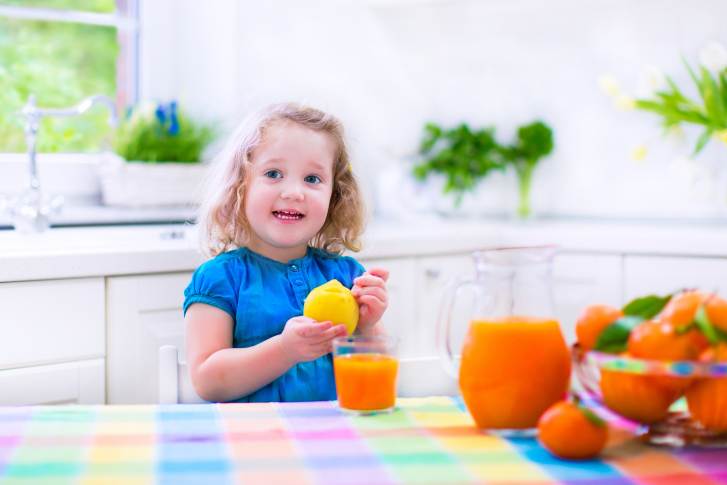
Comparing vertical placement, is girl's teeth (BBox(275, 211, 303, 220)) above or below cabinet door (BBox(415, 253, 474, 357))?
above

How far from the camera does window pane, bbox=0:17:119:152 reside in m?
2.11

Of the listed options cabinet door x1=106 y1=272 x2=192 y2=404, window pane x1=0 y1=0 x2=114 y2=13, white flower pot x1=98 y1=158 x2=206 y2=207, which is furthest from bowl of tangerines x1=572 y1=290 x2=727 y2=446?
window pane x1=0 y1=0 x2=114 y2=13

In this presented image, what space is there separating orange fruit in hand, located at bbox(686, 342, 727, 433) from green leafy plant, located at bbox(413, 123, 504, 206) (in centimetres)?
190

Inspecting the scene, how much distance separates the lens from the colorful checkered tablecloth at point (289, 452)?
0.55m

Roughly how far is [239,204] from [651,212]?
1.60 meters

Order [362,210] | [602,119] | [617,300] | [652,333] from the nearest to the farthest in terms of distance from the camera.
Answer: [652,333], [362,210], [617,300], [602,119]

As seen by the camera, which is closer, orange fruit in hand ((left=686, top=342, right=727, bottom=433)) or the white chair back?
orange fruit in hand ((left=686, top=342, right=727, bottom=433))

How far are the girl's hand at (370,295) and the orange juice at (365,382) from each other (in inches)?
9.3

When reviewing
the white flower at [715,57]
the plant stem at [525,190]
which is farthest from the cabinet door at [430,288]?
the white flower at [715,57]

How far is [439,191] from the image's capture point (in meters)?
2.62

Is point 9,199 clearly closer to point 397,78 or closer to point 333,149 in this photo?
point 333,149

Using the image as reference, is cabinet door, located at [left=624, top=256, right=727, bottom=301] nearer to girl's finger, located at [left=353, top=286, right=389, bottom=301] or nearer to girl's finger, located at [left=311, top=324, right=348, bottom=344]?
girl's finger, located at [left=353, top=286, right=389, bottom=301]

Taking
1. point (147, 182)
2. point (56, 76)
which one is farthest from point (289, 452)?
point (56, 76)

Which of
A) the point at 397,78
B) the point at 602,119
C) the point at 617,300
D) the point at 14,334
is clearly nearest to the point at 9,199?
the point at 14,334
